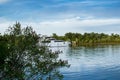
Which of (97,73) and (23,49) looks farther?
(97,73)

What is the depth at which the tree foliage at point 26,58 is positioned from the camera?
25703 millimetres

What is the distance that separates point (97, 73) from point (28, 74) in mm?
44634

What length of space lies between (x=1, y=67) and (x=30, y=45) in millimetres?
3318

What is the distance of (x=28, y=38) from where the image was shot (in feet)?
89.7

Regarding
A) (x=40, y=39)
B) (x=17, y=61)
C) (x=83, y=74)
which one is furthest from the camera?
(x=83, y=74)

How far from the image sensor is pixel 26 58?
88.8 ft

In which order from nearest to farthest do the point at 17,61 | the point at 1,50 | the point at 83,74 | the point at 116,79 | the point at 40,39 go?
the point at 1,50
the point at 17,61
the point at 40,39
the point at 116,79
the point at 83,74

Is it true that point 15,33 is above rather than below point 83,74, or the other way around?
above

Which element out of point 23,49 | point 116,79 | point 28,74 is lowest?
point 116,79

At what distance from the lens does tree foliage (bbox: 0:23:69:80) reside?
25.7 metres

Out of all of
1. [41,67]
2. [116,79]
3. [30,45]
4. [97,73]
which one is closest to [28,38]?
[30,45]

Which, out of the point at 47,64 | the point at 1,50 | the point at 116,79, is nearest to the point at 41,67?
the point at 47,64

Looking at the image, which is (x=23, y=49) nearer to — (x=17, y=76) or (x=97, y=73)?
(x=17, y=76)

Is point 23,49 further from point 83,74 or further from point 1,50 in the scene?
point 83,74
